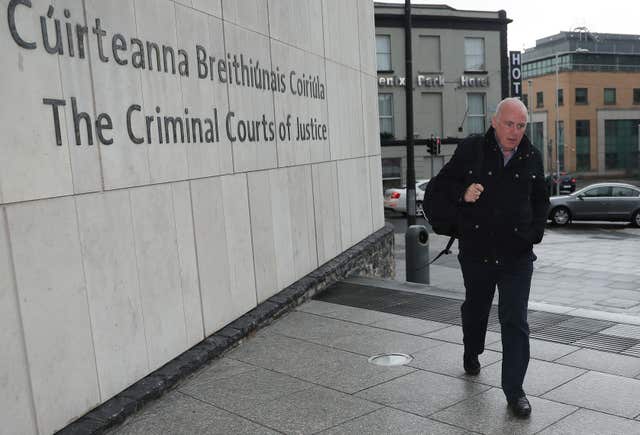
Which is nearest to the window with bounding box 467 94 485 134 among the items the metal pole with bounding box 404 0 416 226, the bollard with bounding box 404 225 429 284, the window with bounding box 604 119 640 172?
the metal pole with bounding box 404 0 416 226

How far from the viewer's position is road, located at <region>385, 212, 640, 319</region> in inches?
435

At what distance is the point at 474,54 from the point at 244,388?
35177 millimetres

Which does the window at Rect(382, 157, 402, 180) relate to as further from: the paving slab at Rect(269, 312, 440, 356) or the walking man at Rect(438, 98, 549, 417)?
the walking man at Rect(438, 98, 549, 417)

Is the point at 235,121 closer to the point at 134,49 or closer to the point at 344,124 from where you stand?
the point at 134,49

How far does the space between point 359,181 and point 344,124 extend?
1.04 meters

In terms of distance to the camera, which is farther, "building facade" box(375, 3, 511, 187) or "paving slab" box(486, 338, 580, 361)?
"building facade" box(375, 3, 511, 187)

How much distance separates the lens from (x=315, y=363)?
16.3 ft

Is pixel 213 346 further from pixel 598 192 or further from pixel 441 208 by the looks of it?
pixel 598 192

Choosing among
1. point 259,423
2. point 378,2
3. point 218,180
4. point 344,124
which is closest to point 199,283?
point 218,180

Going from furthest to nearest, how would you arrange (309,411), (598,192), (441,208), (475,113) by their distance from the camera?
(475,113), (598,192), (441,208), (309,411)

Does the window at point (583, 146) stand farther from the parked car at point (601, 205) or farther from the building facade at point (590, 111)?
the parked car at point (601, 205)

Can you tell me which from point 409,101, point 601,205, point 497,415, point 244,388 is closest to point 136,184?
point 244,388

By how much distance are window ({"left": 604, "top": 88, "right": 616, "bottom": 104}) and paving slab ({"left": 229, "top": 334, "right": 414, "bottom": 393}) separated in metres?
65.7

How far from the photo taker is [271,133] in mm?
6672
